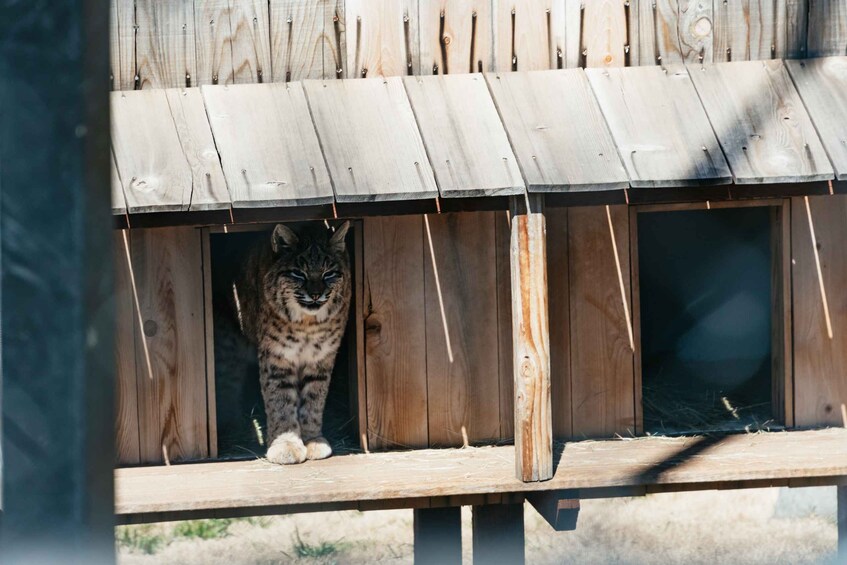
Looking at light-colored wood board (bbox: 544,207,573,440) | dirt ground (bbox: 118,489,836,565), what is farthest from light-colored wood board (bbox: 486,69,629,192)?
dirt ground (bbox: 118,489,836,565)

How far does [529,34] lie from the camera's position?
605 cm

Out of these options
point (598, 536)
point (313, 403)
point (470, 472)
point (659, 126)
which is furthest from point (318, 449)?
point (598, 536)

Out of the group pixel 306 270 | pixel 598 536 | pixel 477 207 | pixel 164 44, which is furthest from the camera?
pixel 598 536

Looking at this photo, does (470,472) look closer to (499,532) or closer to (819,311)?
(499,532)

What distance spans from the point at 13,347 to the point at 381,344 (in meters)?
4.66

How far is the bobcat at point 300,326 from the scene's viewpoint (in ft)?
20.9

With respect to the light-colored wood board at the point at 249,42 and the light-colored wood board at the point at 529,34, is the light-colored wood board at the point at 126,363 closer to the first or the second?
the light-colored wood board at the point at 249,42

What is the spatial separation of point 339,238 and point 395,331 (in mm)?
713

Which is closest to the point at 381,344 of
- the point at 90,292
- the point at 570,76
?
the point at 570,76

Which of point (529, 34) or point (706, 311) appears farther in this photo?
point (706, 311)

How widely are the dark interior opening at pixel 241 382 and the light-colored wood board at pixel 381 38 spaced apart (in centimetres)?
129

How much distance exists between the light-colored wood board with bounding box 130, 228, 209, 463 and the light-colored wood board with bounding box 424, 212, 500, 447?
1.27 metres

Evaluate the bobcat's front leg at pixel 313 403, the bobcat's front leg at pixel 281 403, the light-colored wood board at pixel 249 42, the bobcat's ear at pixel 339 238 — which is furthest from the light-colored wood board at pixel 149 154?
the bobcat's front leg at pixel 313 403

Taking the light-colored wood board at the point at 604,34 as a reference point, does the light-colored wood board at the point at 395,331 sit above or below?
below
